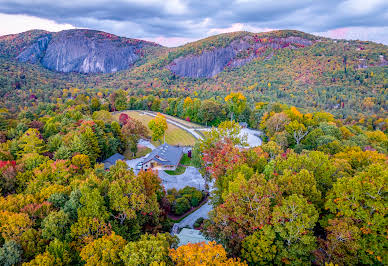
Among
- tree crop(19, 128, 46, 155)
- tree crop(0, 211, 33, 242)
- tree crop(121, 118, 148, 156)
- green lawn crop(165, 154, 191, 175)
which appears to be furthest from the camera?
tree crop(121, 118, 148, 156)

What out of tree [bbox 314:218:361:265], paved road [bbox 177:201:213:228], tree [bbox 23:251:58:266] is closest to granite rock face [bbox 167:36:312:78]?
paved road [bbox 177:201:213:228]

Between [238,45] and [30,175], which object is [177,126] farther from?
[238,45]

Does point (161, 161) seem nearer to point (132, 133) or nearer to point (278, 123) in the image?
point (132, 133)

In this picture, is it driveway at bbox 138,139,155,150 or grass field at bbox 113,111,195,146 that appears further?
grass field at bbox 113,111,195,146

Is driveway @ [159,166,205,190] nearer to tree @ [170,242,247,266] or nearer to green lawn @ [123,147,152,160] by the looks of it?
green lawn @ [123,147,152,160]

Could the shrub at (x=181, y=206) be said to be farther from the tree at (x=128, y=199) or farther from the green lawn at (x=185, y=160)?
the green lawn at (x=185, y=160)

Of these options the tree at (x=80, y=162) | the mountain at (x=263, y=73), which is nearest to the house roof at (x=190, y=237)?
the tree at (x=80, y=162)
